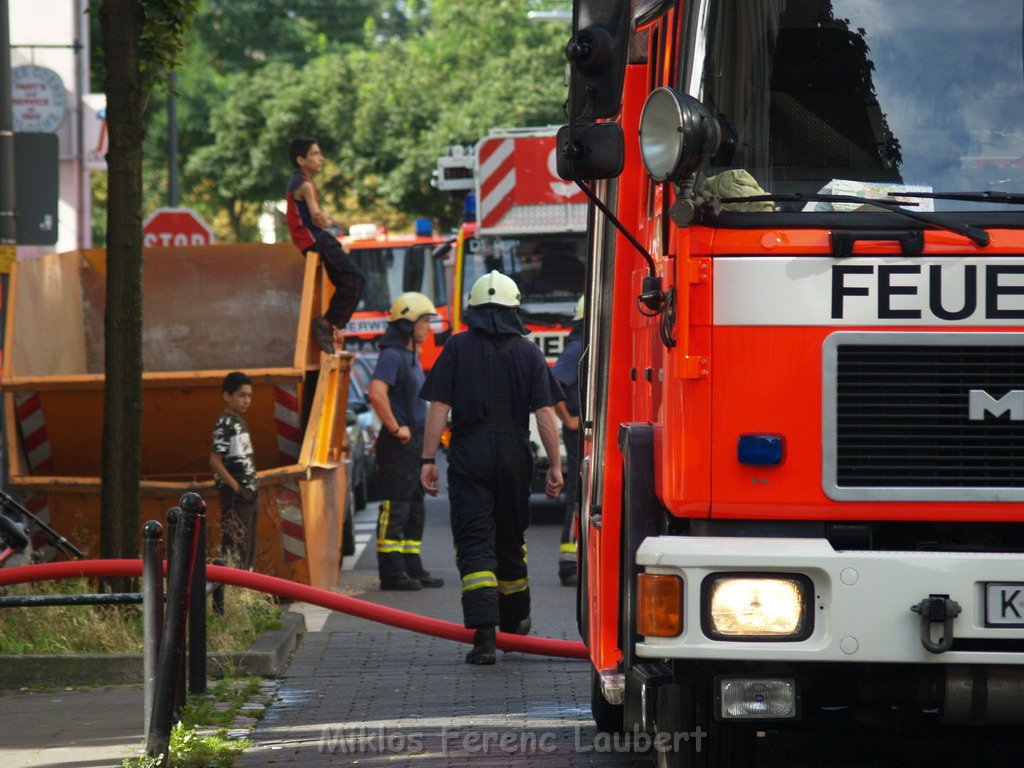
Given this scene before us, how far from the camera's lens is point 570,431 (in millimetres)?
12383

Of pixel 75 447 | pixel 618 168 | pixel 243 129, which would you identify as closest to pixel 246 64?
pixel 243 129

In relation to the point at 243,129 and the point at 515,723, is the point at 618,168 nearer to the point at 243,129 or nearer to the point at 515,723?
the point at 515,723

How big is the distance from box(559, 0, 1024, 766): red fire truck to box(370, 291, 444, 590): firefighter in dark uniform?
6.75 m

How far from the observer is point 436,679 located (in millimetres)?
8266

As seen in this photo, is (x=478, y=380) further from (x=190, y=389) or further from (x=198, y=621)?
(x=190, y=389)

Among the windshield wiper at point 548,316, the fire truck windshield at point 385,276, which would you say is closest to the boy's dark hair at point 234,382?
the windshield wiper at point 548,316

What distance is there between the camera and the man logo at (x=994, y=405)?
4.54 m

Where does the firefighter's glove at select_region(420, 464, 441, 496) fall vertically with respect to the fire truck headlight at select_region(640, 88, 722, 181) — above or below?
below

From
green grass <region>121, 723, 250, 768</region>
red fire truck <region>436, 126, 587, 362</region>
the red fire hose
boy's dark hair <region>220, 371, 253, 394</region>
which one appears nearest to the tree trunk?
the red fire hose

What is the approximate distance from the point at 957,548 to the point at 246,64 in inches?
1655

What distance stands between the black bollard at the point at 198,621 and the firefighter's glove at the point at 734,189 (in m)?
3.14

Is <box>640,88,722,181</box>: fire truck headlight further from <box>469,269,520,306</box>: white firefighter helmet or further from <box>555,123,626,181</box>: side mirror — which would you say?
<box>469,269,520,306</box>: white firefighter helmet

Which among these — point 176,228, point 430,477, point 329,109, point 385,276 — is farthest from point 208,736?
point 329,109

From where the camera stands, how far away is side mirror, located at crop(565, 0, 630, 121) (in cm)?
507
